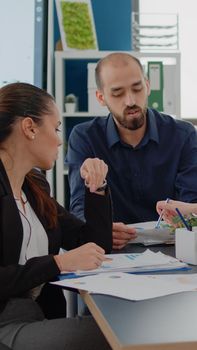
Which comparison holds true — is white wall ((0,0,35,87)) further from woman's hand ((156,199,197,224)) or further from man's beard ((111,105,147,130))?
woman's hand ((156,199,197,224))

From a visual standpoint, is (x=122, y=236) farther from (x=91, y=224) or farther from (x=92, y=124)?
(x=92, y=124)

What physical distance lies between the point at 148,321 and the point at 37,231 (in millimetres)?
705

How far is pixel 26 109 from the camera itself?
139 cm

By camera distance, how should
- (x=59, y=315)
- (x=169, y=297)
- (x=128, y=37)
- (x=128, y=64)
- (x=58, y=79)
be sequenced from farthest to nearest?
(x=128, y=37) < (x=58, y=79) < (x=128, y=64) < (x=59, y=315) < (x=169, y=297)

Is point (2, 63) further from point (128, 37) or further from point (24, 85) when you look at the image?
point (24, 85)

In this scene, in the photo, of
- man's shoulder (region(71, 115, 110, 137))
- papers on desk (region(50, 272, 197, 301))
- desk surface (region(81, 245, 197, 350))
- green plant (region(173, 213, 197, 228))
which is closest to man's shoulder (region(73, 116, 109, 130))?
man's shoulder (region(71, 115, 110, 137))

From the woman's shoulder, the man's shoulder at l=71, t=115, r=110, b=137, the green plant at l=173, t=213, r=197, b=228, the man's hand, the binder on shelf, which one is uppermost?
the binder on shelf

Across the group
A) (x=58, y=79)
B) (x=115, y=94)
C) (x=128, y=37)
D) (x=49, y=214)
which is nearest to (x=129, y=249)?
(x=49, y=214)

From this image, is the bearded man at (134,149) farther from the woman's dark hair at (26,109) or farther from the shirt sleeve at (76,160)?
the woman's dark hair at (26,109)

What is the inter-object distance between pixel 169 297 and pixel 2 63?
94.7 inches

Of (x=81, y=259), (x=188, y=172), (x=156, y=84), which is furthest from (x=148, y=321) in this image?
(x=156, y=84)

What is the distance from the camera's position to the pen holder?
121cm

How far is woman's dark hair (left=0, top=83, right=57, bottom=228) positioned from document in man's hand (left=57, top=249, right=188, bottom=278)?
236 mm

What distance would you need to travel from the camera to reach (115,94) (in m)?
2.16
